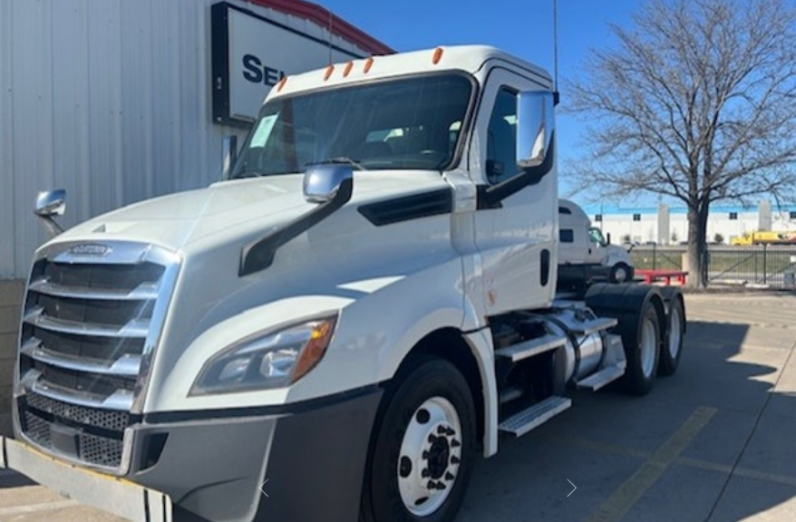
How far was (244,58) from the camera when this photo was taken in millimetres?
7789

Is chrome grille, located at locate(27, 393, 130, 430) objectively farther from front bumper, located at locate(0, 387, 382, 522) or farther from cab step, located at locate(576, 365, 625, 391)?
cab step, located at locate(576, 365, 625, 391)

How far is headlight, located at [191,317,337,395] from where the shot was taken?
2.73 meters

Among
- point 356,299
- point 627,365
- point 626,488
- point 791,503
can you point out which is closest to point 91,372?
point 356,299

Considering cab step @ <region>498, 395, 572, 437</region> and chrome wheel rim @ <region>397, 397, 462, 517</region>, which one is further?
cab step @ <region>498, 395, 572, 437</region>

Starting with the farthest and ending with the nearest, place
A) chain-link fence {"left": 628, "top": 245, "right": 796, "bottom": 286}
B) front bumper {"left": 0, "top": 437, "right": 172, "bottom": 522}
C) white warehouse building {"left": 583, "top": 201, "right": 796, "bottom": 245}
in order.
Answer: white warehouse building {"left": 583, "top": 201, "right": 796, "bottom": 245} < chain-link fence {"left": 628, "top": 245, "right": 796, "bottom": 286} < front bumper {"left": 0, "top": 437, "right": 172, "bottom": 522}

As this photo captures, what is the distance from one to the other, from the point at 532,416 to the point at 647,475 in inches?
40.1

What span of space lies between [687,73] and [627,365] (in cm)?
1673

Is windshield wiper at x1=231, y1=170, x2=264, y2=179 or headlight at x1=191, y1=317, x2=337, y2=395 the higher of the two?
windshield wiper at x1=231, y1=170, x2=264, y2=179

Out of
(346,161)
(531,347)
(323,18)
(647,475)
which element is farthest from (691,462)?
(323,18)

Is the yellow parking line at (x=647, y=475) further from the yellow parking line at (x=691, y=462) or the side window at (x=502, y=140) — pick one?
the side window at (x=502, y=140)

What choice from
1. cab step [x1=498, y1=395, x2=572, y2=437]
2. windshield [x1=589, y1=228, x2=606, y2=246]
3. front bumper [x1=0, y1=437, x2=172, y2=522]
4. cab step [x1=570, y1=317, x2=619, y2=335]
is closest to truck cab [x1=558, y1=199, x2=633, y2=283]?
windshield [x1=589, y1=228, x2=606, y2=246]

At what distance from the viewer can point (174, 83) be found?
288 inches

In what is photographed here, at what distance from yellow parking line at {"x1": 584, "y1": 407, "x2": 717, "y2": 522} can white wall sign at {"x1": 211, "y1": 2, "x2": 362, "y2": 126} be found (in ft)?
18.5

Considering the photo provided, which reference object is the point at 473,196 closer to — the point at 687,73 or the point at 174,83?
the point at 174,83
